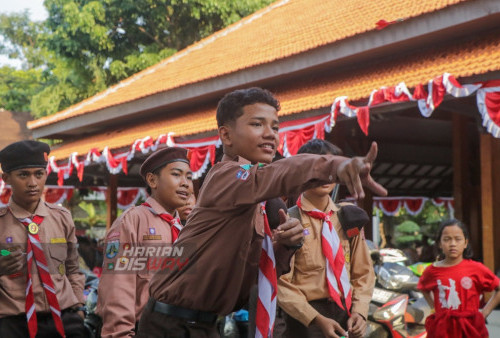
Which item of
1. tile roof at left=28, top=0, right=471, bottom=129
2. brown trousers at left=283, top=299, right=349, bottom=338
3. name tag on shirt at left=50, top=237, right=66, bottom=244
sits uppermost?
tile roof at left=28, top=0, right=471, bottom=129

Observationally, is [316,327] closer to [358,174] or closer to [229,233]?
[229,233]

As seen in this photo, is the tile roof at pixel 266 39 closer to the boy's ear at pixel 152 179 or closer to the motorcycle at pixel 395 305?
the motorcycle at pixel 395 305

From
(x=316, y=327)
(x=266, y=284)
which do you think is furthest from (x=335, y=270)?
(x=266, y=284)

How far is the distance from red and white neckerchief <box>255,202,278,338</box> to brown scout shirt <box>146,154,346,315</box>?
0.13 ft

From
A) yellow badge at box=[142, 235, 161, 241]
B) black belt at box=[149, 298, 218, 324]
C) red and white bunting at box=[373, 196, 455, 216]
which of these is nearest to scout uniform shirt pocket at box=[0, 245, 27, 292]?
yellow badge at box=[142, 235, 161, 241]

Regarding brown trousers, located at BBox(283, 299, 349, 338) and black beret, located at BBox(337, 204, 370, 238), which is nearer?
brown trousers, located at BBox(283, 299, 349, 338)

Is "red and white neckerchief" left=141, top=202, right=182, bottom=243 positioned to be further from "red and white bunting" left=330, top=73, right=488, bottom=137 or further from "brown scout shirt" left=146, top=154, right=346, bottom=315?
"red and white bunting" left=330, top=73, right=488, bottom=137

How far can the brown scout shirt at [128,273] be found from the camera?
10.5ft

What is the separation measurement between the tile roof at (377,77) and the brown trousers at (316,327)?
372 cm

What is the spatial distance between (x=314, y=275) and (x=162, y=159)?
1.14m

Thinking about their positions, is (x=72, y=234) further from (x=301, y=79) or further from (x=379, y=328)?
(x=301, y=79)

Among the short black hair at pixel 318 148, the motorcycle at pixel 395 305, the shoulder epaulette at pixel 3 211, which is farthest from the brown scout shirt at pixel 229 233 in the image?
the motorcycle at pixel 395 305

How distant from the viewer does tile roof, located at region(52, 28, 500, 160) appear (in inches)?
265

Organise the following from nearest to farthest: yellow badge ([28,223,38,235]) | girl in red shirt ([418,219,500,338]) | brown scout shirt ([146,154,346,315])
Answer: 1. brown scout shirt ([146,154,346,315])
2. yellow badge ([28,223,38,235])
3. girl in red shirt ([418,219,500,338])
